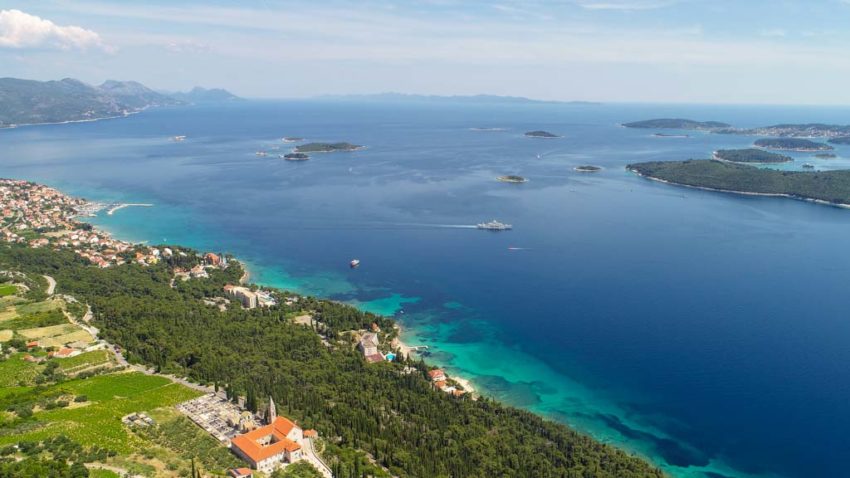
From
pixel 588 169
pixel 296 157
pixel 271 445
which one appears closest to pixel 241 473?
pixel 271 445

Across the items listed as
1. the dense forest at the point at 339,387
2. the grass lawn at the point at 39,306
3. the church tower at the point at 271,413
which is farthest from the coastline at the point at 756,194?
the grass lawn at the point at 39,306

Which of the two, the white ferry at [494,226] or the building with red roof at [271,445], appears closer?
the building with red roof at [271,445]

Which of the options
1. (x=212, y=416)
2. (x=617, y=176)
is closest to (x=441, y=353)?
(x=212, y=416)

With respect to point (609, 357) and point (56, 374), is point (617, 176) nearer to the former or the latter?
point (609, 357)

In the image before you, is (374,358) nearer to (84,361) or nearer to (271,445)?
(271,445)

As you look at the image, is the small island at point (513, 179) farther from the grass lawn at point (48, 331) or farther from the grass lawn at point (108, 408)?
the grass lawn at point (108, 408)

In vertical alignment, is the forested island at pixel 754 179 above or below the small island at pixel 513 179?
above

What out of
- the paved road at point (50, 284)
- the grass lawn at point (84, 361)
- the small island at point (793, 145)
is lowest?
the grass lawn at point (84, 361)
